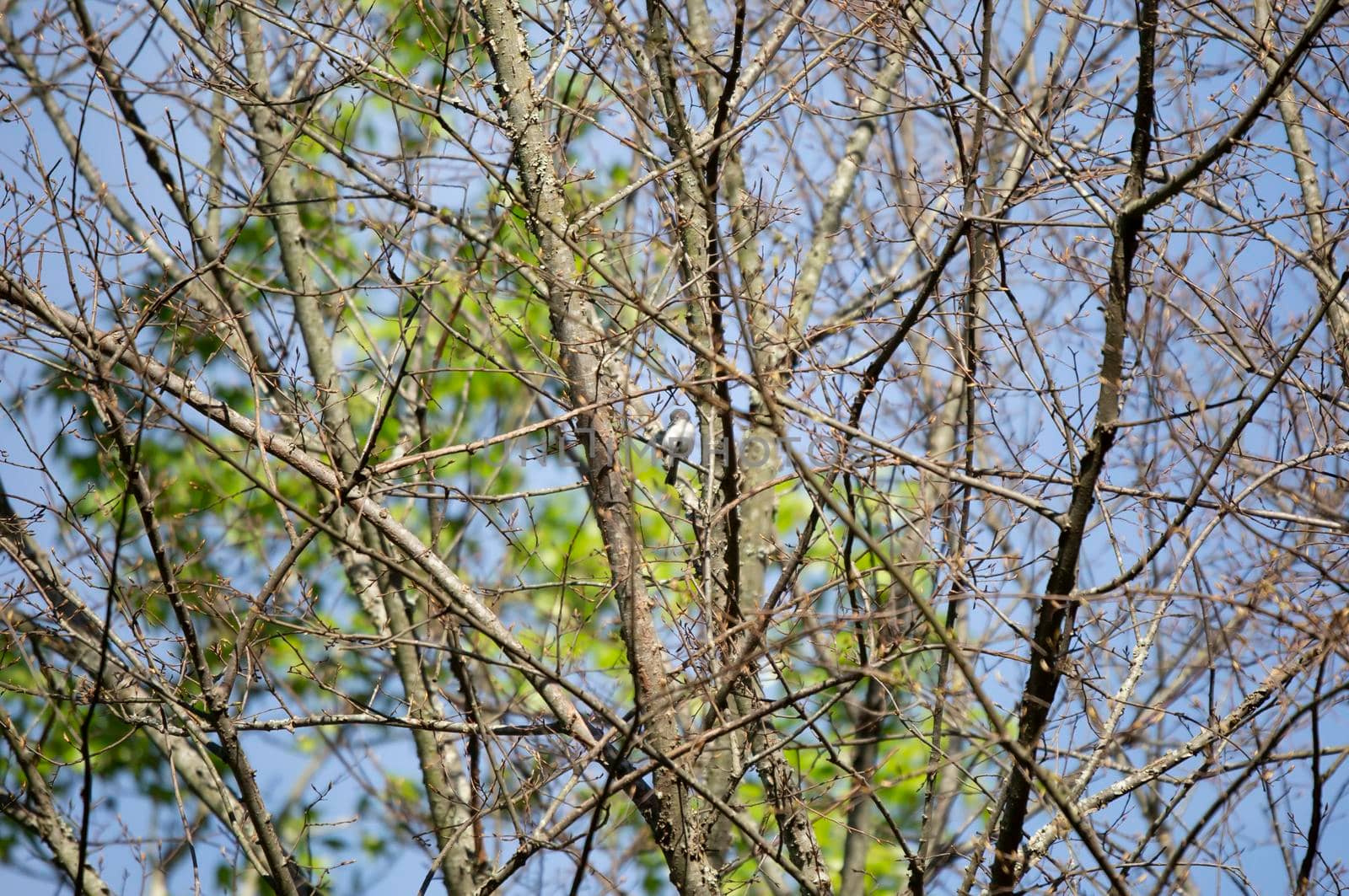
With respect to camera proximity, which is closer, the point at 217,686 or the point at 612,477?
the point at 217,686

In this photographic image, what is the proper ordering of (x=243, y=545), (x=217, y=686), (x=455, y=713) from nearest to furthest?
1. (x=217, y=686)
2. (x=455, y=713)
3. (x=243, y=545)

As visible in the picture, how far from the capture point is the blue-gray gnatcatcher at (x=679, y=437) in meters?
3.87

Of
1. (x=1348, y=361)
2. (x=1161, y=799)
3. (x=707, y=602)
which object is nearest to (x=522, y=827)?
(x=707, y=602)

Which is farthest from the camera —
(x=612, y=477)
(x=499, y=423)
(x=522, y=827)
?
(x=499, y=423)

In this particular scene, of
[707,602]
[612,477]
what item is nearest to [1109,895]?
[707,602]

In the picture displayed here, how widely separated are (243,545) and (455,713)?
94.8 inches

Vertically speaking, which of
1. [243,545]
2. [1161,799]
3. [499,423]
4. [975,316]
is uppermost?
[499,423]

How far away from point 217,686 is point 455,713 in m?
2.08

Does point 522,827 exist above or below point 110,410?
below

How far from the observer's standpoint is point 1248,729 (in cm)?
316

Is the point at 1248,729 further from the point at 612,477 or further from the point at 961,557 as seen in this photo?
the point at 612,477

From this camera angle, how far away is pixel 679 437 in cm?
388

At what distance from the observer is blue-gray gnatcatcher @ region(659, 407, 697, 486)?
12.7 ft

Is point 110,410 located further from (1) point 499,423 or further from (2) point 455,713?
(1) point 499,423
